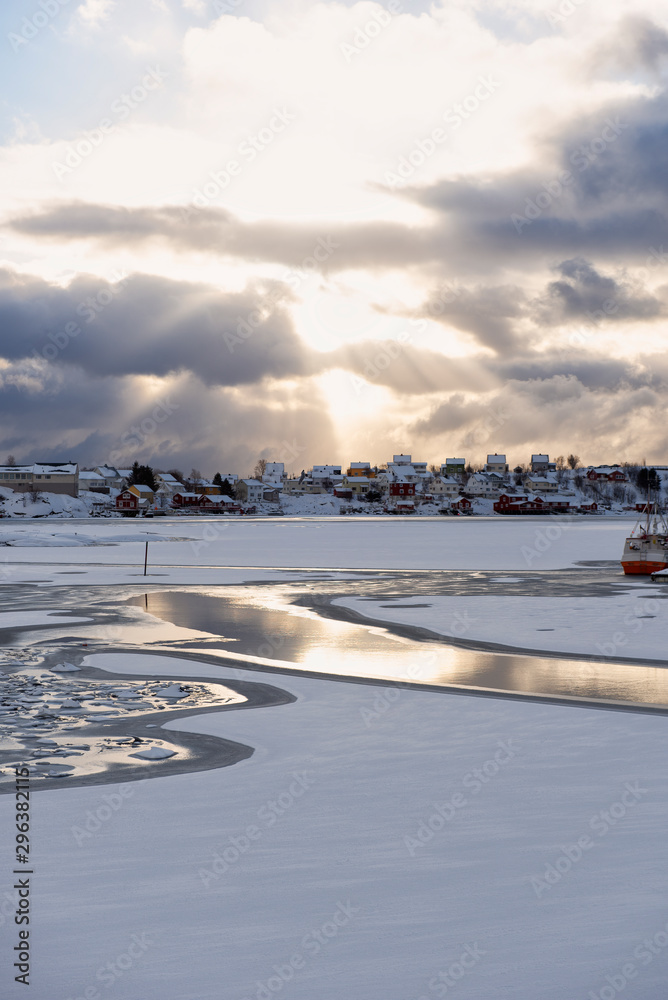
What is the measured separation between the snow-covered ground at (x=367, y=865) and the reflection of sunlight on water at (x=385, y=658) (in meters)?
2.48

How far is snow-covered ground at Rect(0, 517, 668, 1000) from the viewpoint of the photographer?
6.32 metres

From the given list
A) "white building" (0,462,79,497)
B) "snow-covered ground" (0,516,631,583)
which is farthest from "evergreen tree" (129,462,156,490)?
"snow-covered ground" (0,516,631,583)

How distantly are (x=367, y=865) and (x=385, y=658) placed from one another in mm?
11987

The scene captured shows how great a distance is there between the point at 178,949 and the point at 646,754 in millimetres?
7490

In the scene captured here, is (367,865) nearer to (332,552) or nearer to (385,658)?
(385,658)

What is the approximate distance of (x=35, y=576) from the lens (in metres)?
41.2

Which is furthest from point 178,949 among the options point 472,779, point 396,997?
point 472,779

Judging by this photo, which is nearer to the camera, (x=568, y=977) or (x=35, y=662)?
(x=568, y=977)

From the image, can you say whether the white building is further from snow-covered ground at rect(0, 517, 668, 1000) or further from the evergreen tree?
snow-covered ground at rect(0, 517, 668, 1000)

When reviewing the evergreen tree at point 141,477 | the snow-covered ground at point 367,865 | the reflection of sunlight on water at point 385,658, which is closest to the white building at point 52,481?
the evergreen tree at point 141,477

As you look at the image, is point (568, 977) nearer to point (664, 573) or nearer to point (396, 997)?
point (396, 997)

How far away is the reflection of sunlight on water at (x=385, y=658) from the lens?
55.3ft

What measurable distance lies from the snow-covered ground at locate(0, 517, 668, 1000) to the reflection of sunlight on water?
2.48 meters

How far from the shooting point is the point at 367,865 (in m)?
8.02
